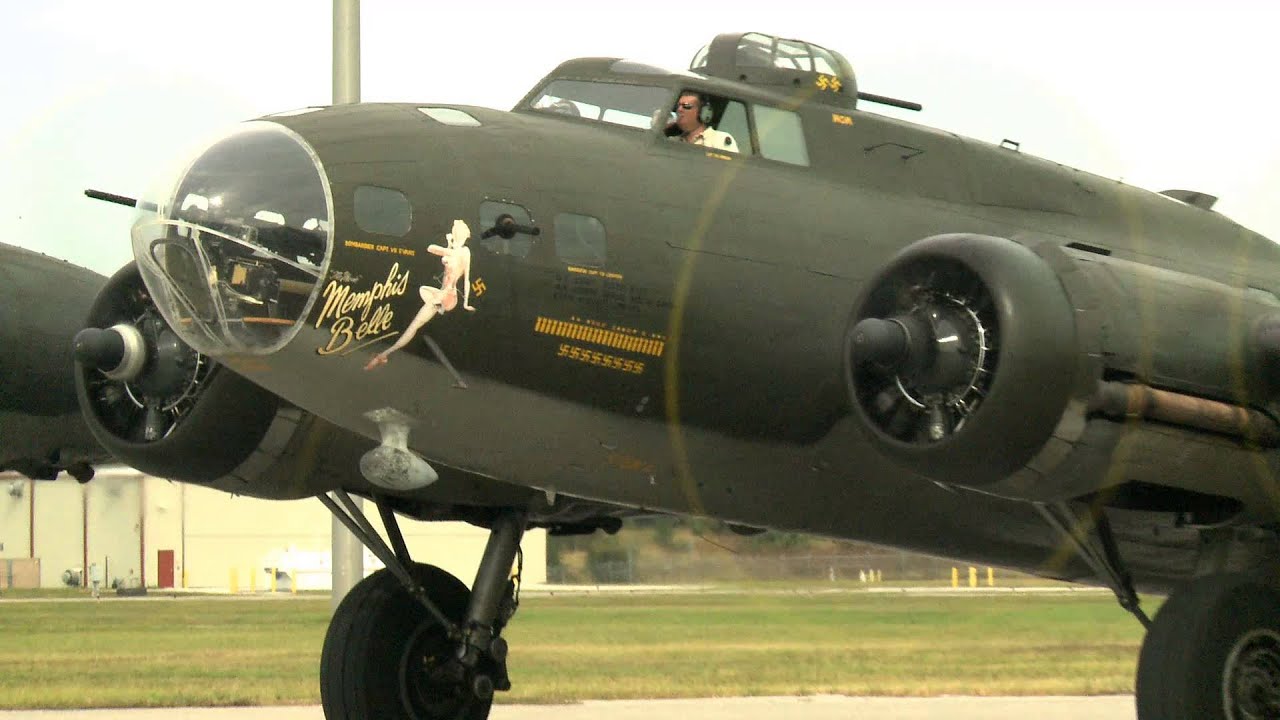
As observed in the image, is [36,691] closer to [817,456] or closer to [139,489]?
[817,456]

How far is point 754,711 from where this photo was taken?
659 inches

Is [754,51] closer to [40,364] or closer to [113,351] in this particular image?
[113,351]

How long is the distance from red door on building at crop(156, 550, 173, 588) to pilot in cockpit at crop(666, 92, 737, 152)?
118 ft

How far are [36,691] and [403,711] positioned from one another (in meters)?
9.94

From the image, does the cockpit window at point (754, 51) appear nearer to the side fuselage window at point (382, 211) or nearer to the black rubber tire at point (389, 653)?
the side fuselage window at point (382, 211)

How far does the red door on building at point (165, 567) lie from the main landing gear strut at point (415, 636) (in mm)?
33063

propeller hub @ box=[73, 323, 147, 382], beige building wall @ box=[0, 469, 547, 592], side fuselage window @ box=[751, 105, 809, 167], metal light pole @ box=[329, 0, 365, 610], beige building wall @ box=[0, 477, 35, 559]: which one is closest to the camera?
side fuselage window @ box=[751, 105, 809, 167]

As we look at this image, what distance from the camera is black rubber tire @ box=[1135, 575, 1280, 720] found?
30.9 ft

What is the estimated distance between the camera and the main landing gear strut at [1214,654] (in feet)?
30.9

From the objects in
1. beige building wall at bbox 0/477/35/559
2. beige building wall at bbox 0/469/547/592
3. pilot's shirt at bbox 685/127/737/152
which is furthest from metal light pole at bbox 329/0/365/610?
beige building wall at bbox 0/477/35/559

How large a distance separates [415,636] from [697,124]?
4234 mm

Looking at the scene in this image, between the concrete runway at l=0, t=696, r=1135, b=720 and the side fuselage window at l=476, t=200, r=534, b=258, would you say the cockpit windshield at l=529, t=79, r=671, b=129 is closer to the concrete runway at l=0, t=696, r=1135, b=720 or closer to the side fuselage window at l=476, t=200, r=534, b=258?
the side fuselage window at l=476, t=200, r=534, b=258

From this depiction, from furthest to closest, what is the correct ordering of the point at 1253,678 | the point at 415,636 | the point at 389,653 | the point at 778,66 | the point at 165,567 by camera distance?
the point at 165,567 < the point at 415,636 < the point at 389,653 < the point at 778,66 < the point at 1253,678

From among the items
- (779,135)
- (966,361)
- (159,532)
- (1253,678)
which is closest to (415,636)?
(779,135)
